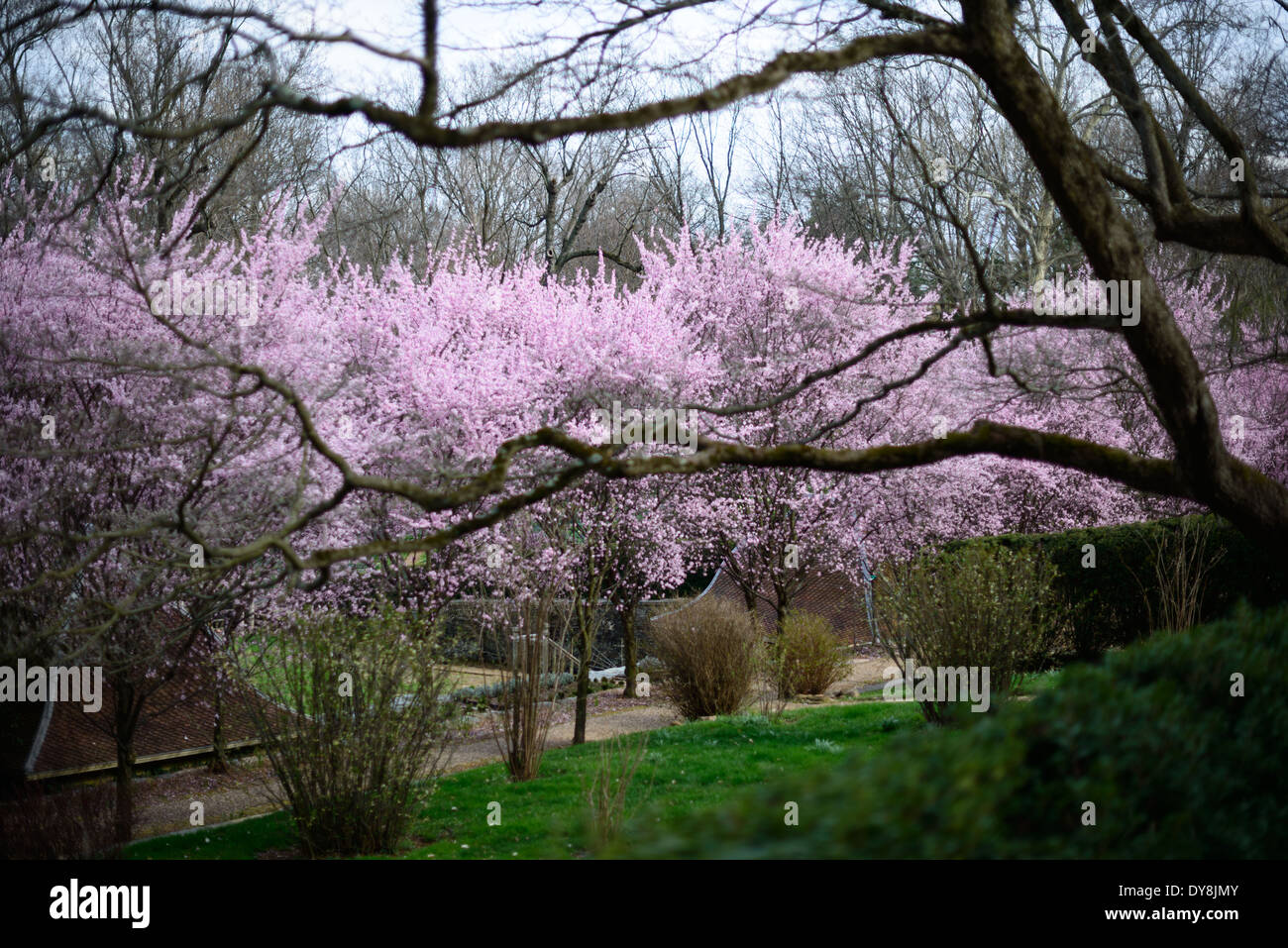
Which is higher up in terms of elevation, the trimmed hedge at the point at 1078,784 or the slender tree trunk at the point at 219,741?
the trimmed hedge at the point at 1078,784

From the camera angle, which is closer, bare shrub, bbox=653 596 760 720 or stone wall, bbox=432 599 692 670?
bare shrub, bbox=653 596 760 720

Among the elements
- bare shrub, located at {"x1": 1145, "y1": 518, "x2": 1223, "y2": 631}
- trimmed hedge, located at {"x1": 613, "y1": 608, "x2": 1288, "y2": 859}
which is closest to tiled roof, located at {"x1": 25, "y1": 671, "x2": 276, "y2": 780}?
trimmed hedge, located at {"x1": 613, "y1": 608, "x2": 1288, "y2": 859}

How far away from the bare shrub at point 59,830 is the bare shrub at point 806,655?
7.65 metres

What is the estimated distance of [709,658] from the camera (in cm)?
1127

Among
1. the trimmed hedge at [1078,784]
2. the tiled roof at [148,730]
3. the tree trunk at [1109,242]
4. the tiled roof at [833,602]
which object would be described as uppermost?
the tree trunk at [1109,242]

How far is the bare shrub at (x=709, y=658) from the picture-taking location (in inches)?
440

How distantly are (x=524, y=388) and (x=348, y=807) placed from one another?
587cm

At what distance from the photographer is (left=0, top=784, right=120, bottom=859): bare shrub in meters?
5.98

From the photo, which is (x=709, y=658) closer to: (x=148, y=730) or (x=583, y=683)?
(x=583, y=683)

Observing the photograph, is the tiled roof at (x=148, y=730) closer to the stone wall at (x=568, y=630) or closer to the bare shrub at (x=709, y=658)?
the stone wall at (x=568, y=630)

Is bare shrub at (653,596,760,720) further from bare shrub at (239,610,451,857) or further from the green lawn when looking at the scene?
bare shrub at (239,610,451,857)

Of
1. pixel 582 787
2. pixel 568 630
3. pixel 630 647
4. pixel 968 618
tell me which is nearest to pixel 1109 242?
pixel 968 618

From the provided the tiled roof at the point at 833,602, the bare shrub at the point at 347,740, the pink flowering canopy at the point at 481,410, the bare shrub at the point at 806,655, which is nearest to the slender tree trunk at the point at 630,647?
the pink flowering canopy at the point at 481,410

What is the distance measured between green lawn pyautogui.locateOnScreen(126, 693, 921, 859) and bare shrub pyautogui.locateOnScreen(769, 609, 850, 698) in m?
1.97
